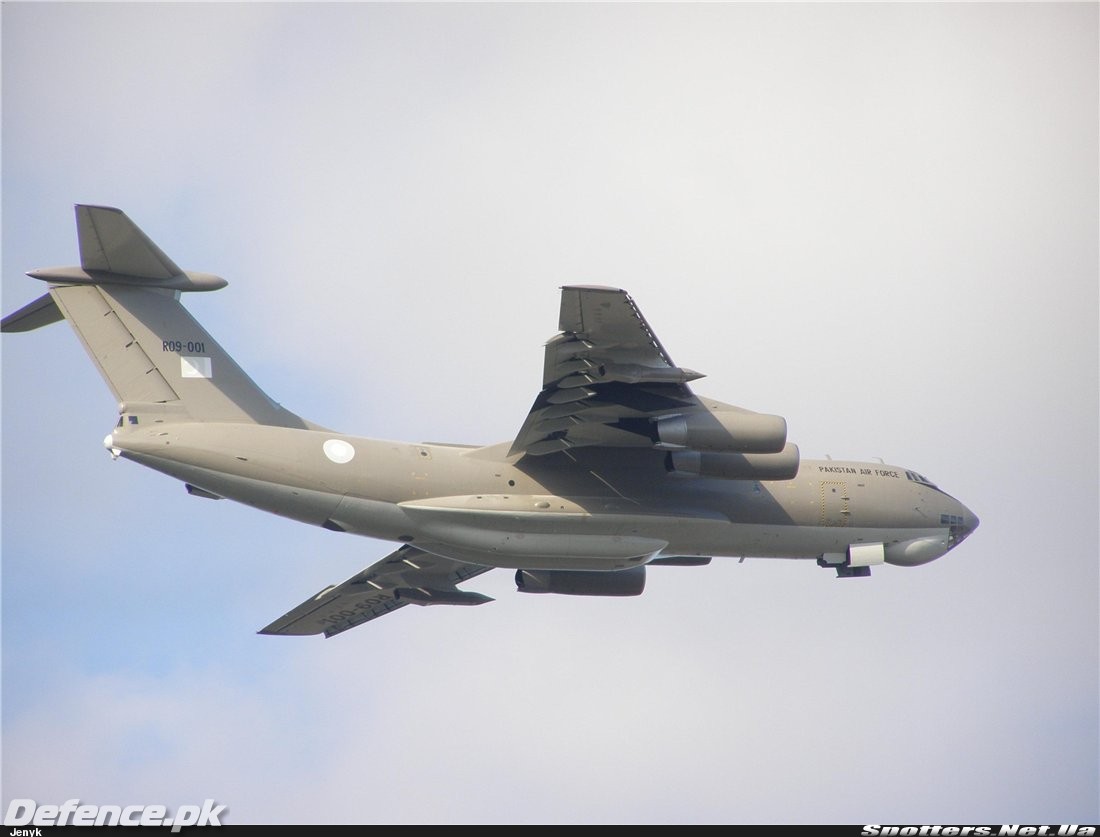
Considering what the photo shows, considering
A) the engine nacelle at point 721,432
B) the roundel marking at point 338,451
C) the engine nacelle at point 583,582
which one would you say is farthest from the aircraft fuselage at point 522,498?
the engine nacelle at point 583,582

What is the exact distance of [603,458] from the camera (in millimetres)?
16094

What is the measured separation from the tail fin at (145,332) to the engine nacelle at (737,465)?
446 centimetres

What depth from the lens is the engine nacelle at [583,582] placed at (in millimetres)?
17828

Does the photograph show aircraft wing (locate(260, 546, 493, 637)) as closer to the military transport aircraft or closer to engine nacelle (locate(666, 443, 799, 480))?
the military transport aircraft

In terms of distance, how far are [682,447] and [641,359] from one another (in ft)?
4.12

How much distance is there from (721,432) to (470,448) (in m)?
2.91

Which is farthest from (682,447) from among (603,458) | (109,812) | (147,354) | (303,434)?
(109,812)

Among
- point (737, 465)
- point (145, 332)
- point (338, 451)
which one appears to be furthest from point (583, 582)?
point (145, 332)

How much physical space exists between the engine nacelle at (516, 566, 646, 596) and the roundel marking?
3.35 metres

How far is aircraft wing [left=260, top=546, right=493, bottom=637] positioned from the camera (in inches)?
749

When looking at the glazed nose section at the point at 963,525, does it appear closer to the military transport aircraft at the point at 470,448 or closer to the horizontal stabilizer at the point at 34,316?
the military transport aircraft at the point at 470,448

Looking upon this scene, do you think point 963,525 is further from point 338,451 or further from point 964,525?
point 338,451

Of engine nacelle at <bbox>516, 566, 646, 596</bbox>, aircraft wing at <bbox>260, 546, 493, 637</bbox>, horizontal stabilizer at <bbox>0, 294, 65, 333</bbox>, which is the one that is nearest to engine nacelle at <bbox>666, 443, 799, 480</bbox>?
engine nacelle at <bbox>516, 566, 646, 596</bbox>

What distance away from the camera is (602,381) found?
48.6 ft
